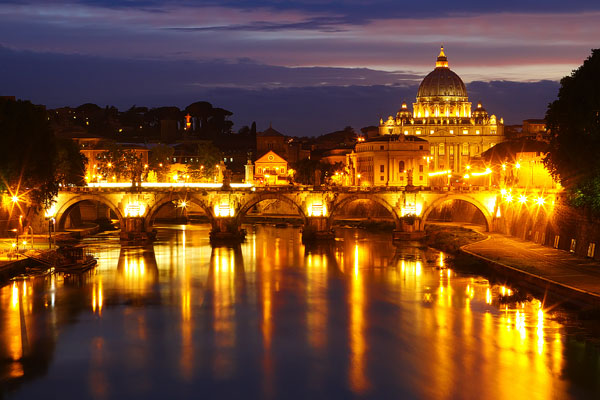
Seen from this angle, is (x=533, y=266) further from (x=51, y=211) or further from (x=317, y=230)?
(x=51, y=211)

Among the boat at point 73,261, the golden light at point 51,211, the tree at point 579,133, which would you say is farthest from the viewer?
the golden light at point 51,211

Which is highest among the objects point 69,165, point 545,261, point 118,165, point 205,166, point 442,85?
point 442,85

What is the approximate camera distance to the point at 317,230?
227 ft

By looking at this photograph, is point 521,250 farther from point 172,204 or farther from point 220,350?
point 172,204

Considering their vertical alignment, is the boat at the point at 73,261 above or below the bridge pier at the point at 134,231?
below

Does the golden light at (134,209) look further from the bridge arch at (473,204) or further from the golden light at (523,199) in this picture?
the golden light at (523,199)

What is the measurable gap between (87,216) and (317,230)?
28.0m

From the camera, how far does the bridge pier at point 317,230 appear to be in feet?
225

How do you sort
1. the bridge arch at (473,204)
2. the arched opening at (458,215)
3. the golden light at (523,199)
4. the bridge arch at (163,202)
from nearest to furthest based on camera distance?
the golden light at (523,199) < the bridge arch at (473,204) < the bridge arch at (163,202) < the arched opening at (458,215)

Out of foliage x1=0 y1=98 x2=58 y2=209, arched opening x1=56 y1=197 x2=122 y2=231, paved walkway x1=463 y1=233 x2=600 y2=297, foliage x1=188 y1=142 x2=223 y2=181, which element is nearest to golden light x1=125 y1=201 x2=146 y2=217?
arched opening x1=56 y1=197 x2=122 y2=231

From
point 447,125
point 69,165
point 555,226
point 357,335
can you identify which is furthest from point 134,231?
point 447,125

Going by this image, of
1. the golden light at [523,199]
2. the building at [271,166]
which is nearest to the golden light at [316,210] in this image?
the golden light at [523,199]

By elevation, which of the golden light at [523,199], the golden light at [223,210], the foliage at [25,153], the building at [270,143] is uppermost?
the building at [270,143]

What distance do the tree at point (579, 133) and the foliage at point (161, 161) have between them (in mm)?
66225
